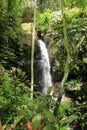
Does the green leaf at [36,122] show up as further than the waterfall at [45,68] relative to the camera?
No

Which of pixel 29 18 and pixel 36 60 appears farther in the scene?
pixel 29 18

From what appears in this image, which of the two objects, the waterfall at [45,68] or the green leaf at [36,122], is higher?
the green leaf at [36,122]

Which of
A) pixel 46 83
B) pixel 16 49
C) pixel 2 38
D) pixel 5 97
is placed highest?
pixel 5 97

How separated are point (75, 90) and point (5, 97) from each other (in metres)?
6.96

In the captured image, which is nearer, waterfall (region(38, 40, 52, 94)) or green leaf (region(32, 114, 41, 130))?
green leaf (region(32, 114, 41, 130))

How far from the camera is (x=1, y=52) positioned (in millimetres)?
8164

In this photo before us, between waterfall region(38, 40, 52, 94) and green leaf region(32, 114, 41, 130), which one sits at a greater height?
Answer: green leaf region(32, 114, 41, 130)

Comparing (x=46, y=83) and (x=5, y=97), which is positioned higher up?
(x=5, y=97)

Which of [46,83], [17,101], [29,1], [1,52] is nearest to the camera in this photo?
[17,101]

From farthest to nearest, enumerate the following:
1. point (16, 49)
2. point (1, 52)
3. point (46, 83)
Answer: point (46, 83), point (16, 49), point (1, 52)

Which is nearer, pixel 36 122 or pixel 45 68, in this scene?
pixel 36 122

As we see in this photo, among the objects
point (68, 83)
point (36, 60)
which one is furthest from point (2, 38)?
point (68, 83)

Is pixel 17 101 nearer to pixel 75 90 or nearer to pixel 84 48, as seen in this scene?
pixel 75 90

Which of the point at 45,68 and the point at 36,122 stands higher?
the point at 36,122
